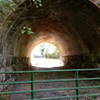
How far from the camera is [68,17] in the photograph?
962cm

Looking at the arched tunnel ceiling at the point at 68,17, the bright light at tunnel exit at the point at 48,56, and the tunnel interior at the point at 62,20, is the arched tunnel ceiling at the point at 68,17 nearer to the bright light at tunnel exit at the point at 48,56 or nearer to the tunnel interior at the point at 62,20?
the tunnel interior at the point at 62,20

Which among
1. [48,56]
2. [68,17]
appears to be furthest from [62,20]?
[48,56]

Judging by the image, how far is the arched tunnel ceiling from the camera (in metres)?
7.11

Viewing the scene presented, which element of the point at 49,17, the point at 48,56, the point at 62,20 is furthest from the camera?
the point at 48,56

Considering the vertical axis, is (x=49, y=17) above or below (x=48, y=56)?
above

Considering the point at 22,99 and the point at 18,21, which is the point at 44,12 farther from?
the point at 22,99

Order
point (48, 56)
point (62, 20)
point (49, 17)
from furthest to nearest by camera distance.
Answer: point (48, 56) < point (62, 20) < point (49, 17)

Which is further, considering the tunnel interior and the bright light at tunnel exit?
the bright light at tunnel exit

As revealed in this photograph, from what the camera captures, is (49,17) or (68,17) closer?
(68,17)

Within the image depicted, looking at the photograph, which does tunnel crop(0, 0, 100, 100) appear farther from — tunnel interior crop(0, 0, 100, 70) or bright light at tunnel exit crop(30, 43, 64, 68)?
bright light at tunnel exit crop(30, 43, 64, 68)

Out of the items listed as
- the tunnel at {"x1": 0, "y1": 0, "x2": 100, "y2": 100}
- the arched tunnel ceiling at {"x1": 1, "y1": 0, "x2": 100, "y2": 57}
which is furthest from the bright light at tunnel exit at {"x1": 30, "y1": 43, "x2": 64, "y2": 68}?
the arched tunnel ceiling at {"x1": 1, "y1": 0, "x2": 100, "y2": 57}

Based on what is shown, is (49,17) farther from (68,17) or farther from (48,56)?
(48,56)

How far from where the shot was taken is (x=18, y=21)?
7.59 meters

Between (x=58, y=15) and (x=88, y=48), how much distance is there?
3080 mm
